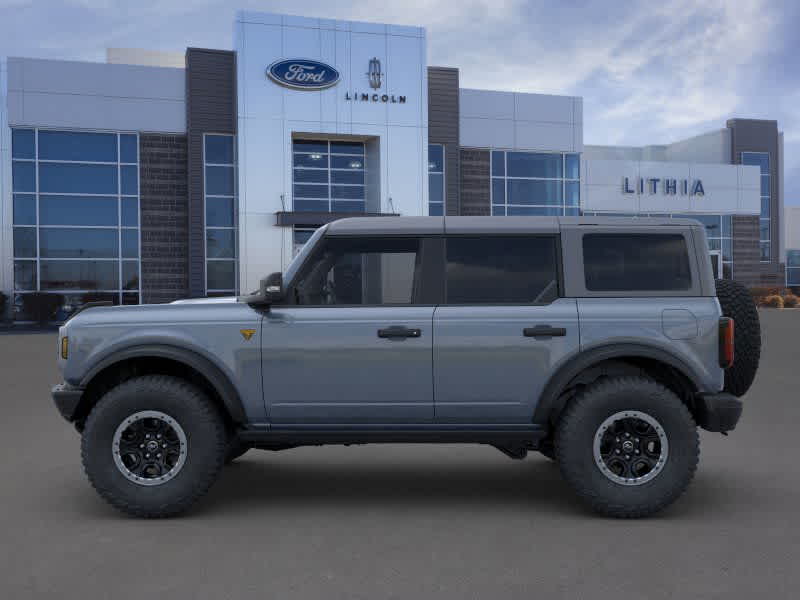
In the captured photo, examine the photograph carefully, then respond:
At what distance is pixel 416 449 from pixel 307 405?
259 centimetres

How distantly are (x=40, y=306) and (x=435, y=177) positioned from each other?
1642 cm

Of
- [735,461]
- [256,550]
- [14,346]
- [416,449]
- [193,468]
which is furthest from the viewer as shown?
[14,346]

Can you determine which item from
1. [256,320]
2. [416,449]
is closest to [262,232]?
[416,449]

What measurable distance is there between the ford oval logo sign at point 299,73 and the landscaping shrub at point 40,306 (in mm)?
11555

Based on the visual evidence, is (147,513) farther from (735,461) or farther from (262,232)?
(262,232)

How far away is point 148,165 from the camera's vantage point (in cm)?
3212

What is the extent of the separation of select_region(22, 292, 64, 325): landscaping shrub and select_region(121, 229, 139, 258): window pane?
10.0ft

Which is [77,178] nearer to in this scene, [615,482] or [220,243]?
[220,243]

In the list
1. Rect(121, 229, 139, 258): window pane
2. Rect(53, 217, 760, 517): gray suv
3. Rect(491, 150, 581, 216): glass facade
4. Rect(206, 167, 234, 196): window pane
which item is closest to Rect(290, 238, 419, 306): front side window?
Rect(53, 217, 760, 517): gray suv

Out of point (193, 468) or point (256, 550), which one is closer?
point (256, 550)

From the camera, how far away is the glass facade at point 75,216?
30828 millimetres

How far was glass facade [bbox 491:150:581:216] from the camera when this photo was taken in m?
37.2

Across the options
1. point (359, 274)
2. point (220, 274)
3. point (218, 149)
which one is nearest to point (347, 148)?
point (218, 149)

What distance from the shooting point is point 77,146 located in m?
31.2
